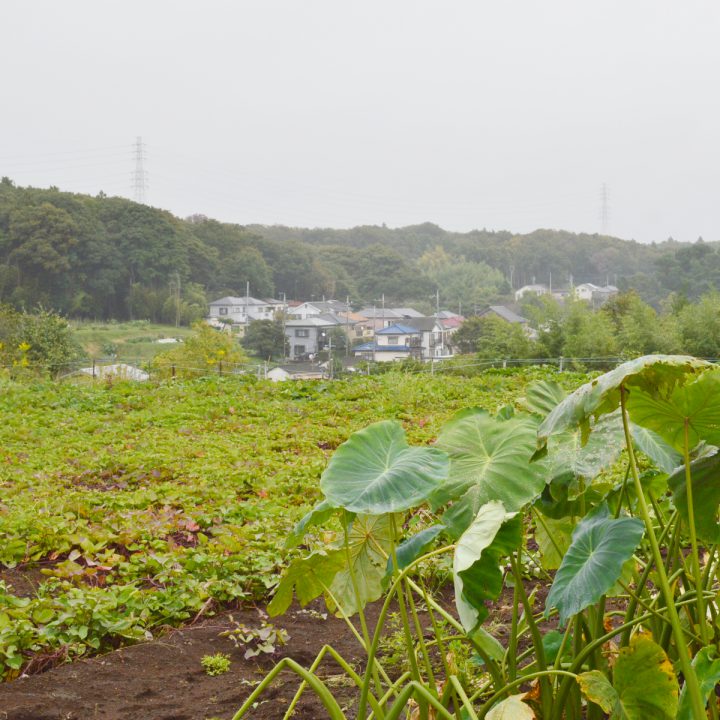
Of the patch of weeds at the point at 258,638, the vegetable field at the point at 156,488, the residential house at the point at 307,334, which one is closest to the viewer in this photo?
the patch of weeds at the point at 258,638

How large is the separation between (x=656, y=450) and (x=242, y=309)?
26.9 metres

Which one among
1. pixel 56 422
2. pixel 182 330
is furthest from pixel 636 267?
pixel 56 422

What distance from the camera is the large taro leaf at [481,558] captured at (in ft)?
3.41

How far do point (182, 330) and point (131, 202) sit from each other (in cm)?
524

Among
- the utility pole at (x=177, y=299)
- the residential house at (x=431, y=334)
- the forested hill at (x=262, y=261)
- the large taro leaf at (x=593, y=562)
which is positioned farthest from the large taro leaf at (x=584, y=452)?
the utility pole at (x=177, y=299)

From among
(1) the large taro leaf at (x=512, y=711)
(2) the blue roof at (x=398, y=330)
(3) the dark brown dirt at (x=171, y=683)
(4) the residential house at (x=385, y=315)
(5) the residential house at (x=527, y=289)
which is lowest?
(3) the dark brown dirt at (x=171, y=683)

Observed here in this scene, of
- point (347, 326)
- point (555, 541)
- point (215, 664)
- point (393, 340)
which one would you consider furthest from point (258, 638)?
point (347, 326)

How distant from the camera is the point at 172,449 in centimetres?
506

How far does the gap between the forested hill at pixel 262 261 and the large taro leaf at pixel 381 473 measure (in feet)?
74.4

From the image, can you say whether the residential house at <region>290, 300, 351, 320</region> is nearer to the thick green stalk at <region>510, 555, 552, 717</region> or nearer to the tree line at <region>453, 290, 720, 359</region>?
the tree line at <region>453, 290, 720, 359</region>

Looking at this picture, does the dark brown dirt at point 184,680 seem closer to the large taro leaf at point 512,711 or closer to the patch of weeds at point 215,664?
the patch of weeds at point 215,664

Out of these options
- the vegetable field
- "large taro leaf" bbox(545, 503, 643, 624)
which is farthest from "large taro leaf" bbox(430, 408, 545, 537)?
the vegetable field

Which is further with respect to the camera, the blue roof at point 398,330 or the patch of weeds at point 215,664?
the blue roof at point 398,330

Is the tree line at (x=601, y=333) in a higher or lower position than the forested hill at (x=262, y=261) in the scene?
lower
